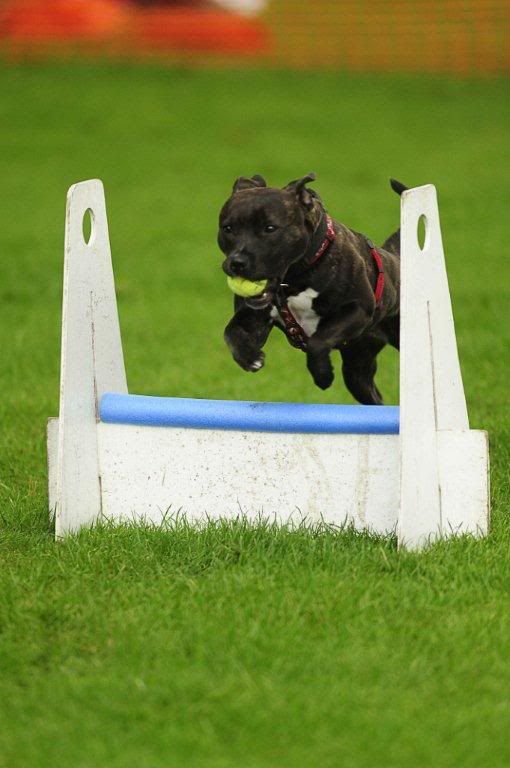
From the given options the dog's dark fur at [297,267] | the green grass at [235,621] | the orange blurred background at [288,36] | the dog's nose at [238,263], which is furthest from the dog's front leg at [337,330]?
the orange blurred background at [288,36]

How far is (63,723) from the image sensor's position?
313 centimetres

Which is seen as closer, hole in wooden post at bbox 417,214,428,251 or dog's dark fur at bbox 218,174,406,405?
dog's dark fur at bbox 218,174,406,405

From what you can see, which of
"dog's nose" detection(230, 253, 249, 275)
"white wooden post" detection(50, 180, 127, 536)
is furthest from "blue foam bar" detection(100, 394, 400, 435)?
"dog's nose" detection(230, 253, 249, 275)

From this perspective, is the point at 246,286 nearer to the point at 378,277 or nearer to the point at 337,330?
the point at 337,330

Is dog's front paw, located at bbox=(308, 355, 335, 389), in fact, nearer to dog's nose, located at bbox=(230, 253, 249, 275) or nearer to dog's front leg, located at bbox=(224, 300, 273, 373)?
dog's front leg, located at bbox=(224, 300, 273, 373)

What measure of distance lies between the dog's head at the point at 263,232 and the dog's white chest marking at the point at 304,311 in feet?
0.64

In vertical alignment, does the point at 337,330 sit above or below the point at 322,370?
above

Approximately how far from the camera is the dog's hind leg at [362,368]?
5.12 m

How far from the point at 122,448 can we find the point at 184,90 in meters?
15.7

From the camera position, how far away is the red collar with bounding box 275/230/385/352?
4.29 metres

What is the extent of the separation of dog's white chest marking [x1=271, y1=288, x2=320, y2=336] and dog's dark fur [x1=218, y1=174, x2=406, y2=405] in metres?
0.01

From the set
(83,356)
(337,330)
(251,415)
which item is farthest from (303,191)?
(83,356)

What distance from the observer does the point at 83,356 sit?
4.46 metres

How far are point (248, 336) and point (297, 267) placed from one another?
37cm
